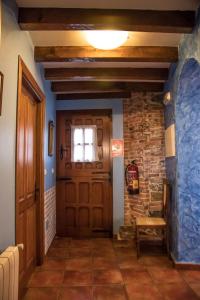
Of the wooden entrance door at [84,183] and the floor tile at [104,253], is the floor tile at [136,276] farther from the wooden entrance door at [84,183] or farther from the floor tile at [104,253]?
the wooden entrance door at [84,183]

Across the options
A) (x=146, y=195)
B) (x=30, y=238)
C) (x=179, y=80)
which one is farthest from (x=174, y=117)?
(x=30, y=238)

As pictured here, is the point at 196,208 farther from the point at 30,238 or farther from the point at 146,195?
the point at 30,238

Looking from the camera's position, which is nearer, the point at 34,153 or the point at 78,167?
the point at 34,153

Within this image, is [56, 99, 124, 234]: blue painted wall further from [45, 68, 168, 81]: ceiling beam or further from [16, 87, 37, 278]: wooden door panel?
[16, 87, 37, 278]: wooden door panel

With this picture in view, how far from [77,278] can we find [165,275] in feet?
3.14

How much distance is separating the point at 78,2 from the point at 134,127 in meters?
2.49

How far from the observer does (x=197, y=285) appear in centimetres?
259

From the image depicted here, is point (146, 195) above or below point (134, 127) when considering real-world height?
below

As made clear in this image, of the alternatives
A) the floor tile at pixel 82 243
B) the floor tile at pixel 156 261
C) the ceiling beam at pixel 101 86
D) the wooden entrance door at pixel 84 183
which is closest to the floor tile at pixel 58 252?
the floor tile at pixel 82 243

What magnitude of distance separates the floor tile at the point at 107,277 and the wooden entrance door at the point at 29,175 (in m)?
0.72

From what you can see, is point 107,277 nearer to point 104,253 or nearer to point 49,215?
point 104,253

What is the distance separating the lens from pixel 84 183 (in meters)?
4.41

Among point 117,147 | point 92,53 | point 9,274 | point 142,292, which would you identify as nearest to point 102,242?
point 117,147

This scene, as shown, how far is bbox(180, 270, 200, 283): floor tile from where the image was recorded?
2.72 meters
